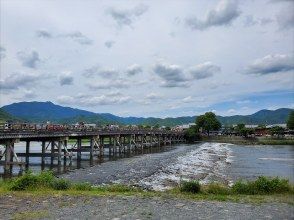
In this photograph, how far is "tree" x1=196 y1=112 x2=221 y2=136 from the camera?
178275 millimetres

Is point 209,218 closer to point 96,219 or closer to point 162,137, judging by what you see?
point 96,219

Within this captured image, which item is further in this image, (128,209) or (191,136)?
(191,136)

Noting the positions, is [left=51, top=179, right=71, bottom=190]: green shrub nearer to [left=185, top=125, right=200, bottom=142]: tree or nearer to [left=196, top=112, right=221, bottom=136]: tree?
[left=185, top=125, right=200, bottom=142]: tree

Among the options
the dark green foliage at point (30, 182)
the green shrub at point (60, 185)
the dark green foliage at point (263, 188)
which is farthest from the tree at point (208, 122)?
the green shrub at point (60, 185)

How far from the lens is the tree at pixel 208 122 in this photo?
178 meters

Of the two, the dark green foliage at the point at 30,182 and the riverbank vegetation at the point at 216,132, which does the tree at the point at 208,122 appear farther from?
the dark green foliage at the point at 30,182

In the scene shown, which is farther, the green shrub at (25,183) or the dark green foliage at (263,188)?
the dark green foliage at (263,188)

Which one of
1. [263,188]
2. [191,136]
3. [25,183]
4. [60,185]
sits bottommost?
[263,188]

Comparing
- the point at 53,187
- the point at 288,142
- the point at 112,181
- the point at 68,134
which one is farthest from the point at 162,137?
the point at 53,187

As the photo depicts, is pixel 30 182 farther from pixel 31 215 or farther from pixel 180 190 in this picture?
pixel 180 190

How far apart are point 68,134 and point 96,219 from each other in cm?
4142

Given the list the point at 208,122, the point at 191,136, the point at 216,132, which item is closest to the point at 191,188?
the point at 191,136

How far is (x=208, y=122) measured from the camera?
7023 inches

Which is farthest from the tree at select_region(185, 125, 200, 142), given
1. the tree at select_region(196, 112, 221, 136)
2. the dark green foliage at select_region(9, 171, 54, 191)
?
the dark green foliage at select_region(9, 171, 54, 191)
